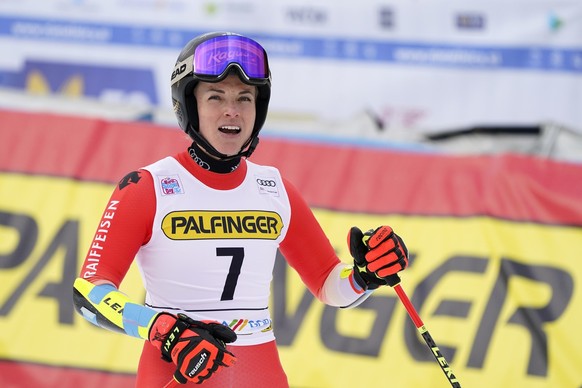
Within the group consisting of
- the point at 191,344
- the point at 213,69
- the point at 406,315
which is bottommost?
the point at 406,315

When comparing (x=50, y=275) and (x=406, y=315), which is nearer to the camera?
(x=406, y=315)

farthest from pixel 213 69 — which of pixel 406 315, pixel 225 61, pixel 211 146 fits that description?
pixel 406 315

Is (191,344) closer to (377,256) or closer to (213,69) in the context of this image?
(377,256)

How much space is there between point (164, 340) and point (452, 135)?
4698 mm

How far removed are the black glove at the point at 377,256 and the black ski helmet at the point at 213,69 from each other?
0.49 metres

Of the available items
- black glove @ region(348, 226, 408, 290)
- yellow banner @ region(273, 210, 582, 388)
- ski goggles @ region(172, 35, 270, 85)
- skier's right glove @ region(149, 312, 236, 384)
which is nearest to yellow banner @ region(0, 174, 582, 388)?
yellow banner @ region(273, 210, 582, 388)

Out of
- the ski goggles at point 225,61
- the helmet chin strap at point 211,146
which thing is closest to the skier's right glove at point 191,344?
the helmet chin strap at point 211,146

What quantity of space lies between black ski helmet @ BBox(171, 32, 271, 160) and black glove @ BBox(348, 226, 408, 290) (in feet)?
1.62

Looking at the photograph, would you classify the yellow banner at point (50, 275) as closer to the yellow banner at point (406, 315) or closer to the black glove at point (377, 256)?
the yellow banner at point (406, 315)

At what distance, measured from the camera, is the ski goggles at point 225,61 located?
3.39 metres

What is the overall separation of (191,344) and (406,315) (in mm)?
2970

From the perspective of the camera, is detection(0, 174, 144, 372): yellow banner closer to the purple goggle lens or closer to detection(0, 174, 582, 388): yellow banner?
detection(0, 174, 582, 388): yellow banner

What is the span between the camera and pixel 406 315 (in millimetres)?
5723

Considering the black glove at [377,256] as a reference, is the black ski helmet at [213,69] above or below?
above
